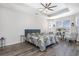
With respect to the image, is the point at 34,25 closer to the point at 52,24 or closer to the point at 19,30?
the point at 19,30

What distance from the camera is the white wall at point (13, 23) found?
1817 mm

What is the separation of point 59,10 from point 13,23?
48.6 inches

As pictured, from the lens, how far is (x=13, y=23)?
198 cm

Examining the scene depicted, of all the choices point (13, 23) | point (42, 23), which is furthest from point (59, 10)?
point (13, 23)

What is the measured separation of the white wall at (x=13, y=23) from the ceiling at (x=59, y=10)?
0.21m

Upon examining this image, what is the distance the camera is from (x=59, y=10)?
1681mm

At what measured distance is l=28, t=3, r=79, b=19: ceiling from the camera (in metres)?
1.52

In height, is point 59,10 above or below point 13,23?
above

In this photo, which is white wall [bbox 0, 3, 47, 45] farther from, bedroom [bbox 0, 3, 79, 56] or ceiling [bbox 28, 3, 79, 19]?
ceiling [bbox 28, 3, 79, 19]

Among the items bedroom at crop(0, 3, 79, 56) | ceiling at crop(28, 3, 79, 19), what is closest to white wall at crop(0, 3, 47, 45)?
bedroom at crop(0, 3, 79, 56)

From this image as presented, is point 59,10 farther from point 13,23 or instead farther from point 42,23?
point 13,23

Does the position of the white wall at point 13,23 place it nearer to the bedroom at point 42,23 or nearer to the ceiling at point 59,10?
the bedroom at point 42,23

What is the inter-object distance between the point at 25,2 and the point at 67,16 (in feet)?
3.19

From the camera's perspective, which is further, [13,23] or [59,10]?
[13,23]
